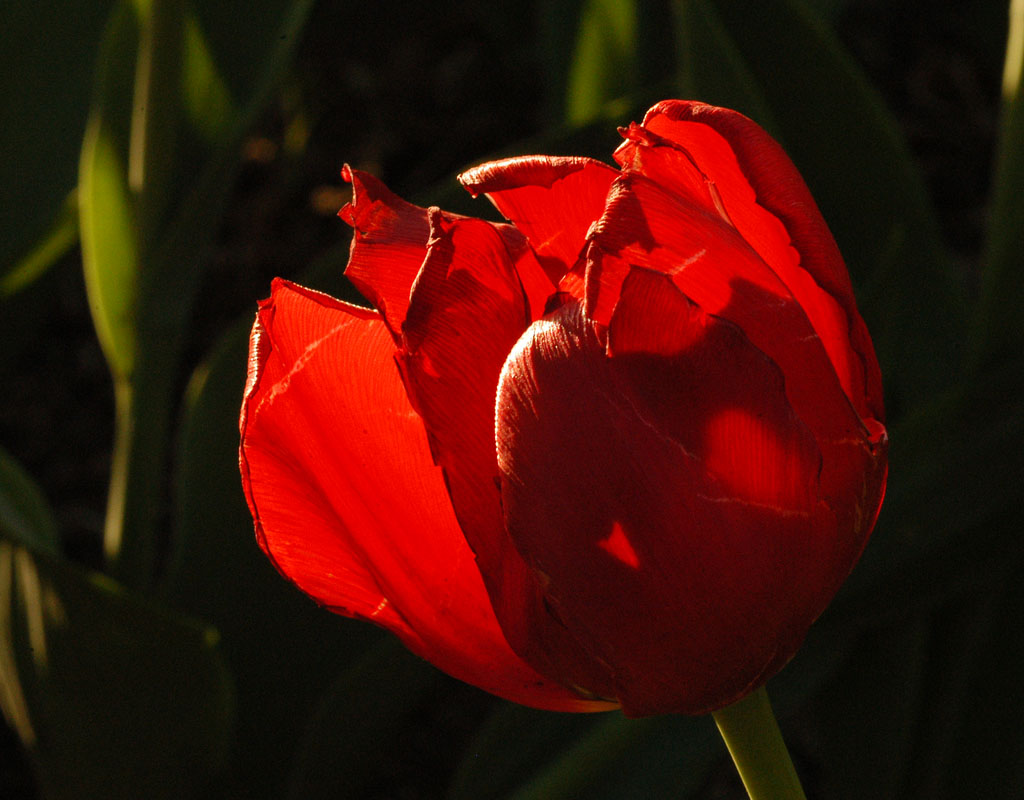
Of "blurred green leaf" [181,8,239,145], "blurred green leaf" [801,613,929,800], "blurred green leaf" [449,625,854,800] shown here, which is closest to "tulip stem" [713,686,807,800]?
"blurred green leaf" [449,625,854,800]

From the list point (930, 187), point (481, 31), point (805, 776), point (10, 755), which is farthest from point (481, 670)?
point (481, 31)

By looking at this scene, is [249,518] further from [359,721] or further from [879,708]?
[879,708]

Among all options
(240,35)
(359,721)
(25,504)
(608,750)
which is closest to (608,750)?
(608,750)

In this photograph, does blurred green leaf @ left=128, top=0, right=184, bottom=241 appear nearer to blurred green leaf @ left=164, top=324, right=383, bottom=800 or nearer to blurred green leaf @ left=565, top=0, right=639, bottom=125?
blurred green leaf @ left=164, top=324, right=383, bottom=800

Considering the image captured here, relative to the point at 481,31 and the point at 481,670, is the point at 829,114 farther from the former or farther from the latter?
the point at 481,31

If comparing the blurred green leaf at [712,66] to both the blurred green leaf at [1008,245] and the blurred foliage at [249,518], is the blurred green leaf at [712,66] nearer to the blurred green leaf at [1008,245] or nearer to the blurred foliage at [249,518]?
the blurred foliage at [249,518]

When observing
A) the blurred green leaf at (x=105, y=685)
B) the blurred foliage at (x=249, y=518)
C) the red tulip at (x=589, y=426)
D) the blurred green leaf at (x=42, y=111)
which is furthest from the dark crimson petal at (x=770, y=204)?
the blurred green leaf at (x=42, y=111)
